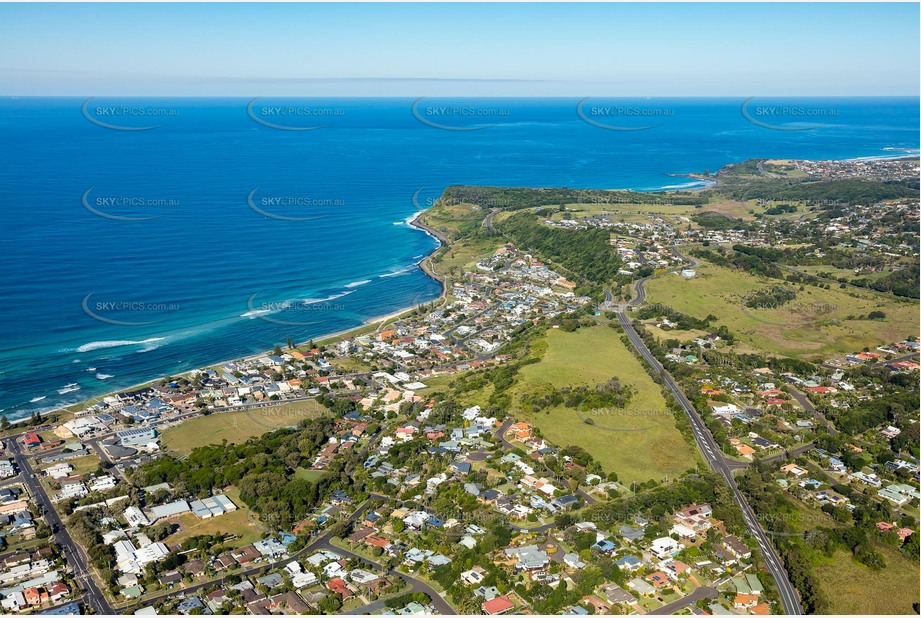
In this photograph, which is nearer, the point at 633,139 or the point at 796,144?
the point at 796,144

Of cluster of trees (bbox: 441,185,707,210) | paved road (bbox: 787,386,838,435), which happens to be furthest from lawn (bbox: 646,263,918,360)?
cluster of trees (bbox: 441,185,707,210)

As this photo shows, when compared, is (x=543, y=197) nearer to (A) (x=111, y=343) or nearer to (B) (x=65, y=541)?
(A) (x=111, y=343)

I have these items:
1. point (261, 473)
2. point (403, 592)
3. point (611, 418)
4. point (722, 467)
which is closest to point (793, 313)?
point (611, 418)

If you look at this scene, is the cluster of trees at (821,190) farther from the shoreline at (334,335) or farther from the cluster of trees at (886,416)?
the cluster of trees at (886,416)

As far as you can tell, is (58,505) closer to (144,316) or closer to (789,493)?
(144,316)

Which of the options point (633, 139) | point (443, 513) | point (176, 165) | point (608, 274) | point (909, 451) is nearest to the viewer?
point (443, 513)

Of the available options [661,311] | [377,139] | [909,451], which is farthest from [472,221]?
[377,139]

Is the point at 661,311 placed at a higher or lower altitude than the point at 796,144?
lower
